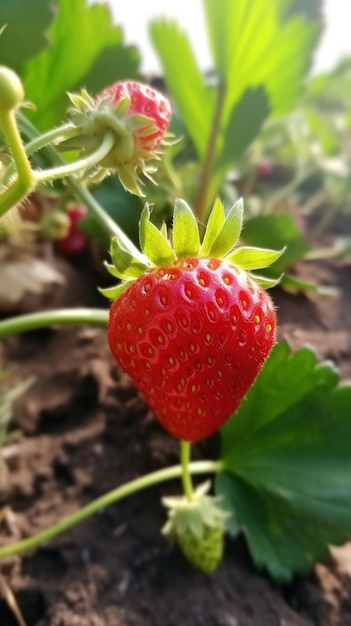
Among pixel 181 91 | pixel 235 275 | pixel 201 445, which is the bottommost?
pixel 201 445

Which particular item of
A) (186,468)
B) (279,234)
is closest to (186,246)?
(186,468)

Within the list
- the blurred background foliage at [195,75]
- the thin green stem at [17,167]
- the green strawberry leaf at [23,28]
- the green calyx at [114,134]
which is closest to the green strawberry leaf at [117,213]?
the blurred background foliage at [195,75]

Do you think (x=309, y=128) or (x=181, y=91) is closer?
(x=181, y=91)

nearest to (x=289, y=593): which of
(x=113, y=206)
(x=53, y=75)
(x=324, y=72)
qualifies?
(x=113, y=206)

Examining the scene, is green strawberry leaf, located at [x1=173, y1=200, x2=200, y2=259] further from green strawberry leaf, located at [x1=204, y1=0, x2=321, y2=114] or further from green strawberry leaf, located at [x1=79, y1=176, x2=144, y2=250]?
green strawberry leaf, located at [x1=204, y1=0, x2=321, y2=114]

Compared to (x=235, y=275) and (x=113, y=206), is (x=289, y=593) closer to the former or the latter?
(x=235, y=275)

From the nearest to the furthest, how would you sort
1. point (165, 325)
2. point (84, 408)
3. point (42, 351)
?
point (165, 325)
point (84, 408)
point (42, 351)
